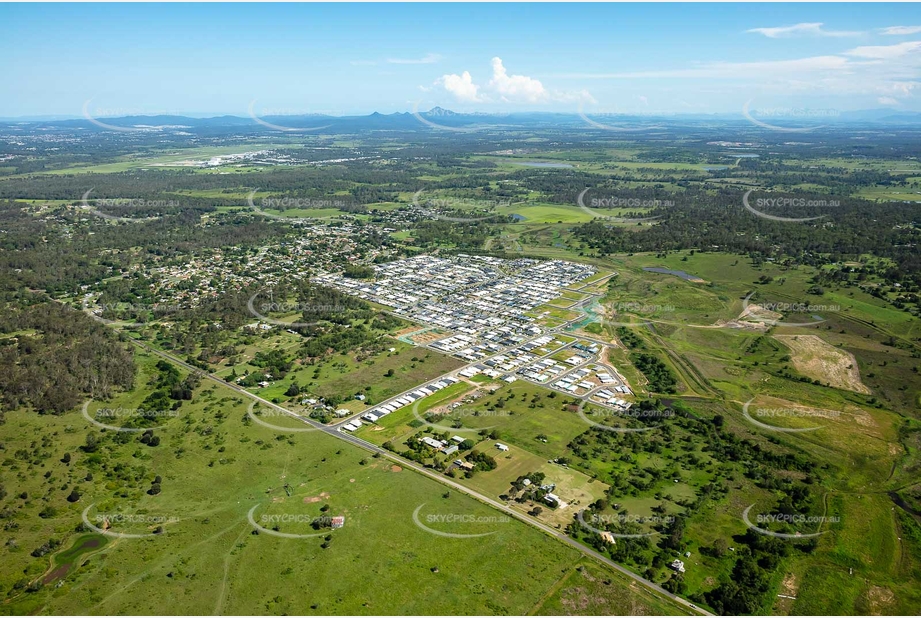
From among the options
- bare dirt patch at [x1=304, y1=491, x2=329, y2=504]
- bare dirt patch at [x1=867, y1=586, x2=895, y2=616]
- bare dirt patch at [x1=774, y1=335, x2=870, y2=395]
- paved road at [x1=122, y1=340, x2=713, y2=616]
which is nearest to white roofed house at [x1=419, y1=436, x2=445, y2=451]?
paved road at [x1=122, y1=340, x2=713, y2=616]

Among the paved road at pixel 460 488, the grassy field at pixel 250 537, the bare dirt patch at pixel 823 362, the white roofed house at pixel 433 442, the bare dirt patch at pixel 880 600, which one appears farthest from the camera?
the bare dirt patch at pixel 823 362

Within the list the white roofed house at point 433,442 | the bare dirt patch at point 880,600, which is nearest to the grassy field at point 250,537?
the white roofed house at point 433,442

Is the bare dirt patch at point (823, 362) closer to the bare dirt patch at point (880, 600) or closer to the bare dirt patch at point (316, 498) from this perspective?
the bare dirt patch at point (880, 600)

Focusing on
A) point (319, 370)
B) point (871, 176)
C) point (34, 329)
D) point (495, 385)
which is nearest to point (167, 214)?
point (34, 329)

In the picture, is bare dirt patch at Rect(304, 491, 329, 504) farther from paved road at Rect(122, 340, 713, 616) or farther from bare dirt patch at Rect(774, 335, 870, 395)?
bare dirt patch at Rect(774, 335, 870, 395)

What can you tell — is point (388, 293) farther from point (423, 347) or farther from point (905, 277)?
point (905, 277)

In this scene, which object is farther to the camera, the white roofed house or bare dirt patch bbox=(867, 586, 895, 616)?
the white roofed house

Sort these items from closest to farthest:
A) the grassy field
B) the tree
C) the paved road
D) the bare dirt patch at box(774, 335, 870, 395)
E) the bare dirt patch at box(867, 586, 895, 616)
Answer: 1. the bare dirt patch at box(867, 586, 895, 616)
2. the grassy field
3. the paved road
4. the tree
5. the bare dirt patch at box(774, 335, 870, 395)

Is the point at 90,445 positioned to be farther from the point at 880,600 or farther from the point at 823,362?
the point at 823,362
